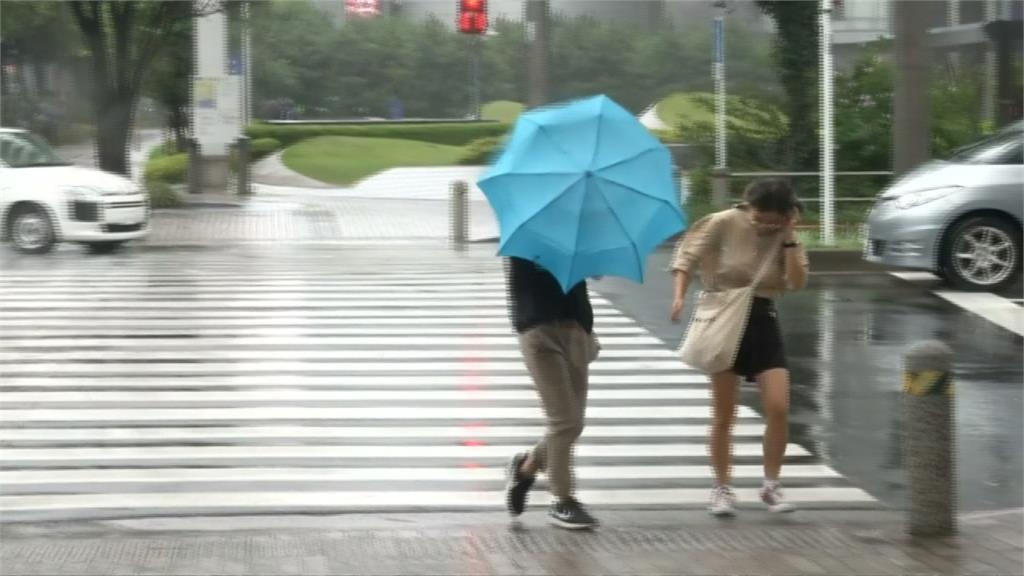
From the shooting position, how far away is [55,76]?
39.7m

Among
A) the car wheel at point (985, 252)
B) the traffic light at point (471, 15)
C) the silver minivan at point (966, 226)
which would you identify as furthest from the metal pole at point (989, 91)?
the car wheel at point (985, 252)

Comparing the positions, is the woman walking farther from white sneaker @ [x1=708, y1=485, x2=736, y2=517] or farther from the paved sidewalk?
the paved sidewalk

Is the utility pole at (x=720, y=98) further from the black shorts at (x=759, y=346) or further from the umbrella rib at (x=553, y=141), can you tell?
the umbrella rib at (x=553, y=141)

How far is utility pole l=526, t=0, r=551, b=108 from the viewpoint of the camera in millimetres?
22864

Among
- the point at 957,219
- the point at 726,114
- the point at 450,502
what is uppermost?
the point at 726,114

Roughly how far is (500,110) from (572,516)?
4127cm

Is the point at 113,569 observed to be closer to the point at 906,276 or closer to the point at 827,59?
the point at 906,276

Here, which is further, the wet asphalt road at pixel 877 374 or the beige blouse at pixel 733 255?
the wet asphalt road at pixel 877 374

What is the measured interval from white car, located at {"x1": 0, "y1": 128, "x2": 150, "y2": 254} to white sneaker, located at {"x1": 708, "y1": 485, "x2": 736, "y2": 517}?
621 inches

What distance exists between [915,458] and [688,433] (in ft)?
8.62

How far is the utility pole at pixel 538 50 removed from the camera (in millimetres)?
22864

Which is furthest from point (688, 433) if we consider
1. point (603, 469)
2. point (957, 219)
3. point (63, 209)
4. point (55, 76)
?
point (55, 76)

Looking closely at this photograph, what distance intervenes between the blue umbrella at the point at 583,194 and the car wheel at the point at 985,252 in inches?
389

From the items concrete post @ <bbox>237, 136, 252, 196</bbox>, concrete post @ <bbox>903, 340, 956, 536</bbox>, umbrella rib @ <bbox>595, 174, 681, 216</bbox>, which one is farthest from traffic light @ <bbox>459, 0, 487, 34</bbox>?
concrete post @ <bbox>903, 340, 956, 536</bbox>
